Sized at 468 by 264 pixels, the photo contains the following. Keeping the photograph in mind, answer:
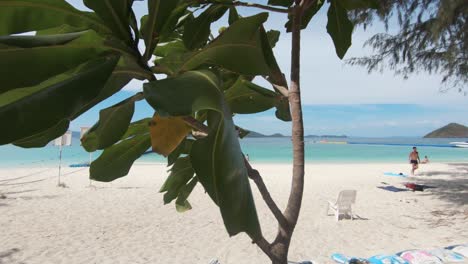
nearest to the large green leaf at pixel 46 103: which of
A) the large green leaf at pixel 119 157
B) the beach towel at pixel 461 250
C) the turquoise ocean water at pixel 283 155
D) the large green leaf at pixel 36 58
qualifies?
the large green leaf at pixel 36 58

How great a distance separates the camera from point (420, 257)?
4938mm

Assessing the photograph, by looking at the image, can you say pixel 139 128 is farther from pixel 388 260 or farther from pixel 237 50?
pixel 388 260

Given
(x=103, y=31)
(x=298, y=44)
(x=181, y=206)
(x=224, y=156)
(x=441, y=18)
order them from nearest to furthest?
(x=224, y=156) < (x=103, y=31) < (x=298, y=44) < (x=181, y=206) < (x=441, y=18)

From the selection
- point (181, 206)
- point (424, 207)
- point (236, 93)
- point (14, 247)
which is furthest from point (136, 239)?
point (424, 207)

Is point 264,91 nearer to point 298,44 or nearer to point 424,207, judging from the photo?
point 298,44

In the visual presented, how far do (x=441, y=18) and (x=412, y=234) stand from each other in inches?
167

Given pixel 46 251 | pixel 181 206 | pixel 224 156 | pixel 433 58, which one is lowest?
pixel 46 251

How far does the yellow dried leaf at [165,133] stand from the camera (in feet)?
2.32

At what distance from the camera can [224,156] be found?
48 centimetres

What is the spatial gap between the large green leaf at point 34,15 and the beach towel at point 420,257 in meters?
5.35

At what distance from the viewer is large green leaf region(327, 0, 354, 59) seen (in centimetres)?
109

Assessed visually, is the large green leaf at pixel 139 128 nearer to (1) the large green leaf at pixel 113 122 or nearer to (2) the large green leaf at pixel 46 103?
(1) the large green leaf at pixel 113 122

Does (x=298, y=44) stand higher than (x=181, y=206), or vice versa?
(x=298, y=44)

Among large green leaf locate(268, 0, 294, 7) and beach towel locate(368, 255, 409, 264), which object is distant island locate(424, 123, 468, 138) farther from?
large green leaf locate(268, 0, 294, 7)
